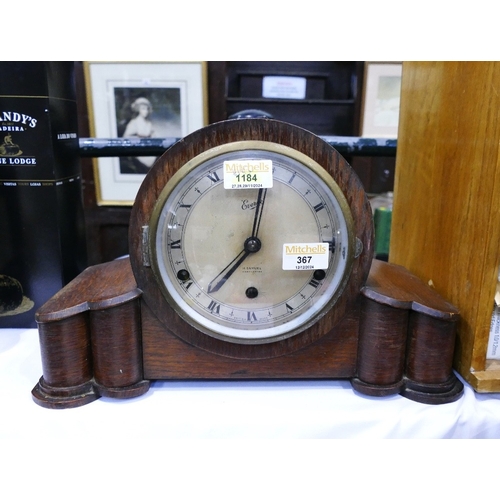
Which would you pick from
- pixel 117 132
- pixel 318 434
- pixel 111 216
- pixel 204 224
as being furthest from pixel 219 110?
pixel 318 434

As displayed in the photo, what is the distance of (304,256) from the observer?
2.47 feet

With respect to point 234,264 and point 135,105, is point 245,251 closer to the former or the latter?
point 234,264

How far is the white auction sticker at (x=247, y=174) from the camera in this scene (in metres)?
0.72

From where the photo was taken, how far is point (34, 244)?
0.99m

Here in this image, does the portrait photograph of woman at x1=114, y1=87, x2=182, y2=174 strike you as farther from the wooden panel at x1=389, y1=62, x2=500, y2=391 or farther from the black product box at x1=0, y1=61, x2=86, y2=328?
the wooden panel at x1=389, y1=62, x2=500, y2=391

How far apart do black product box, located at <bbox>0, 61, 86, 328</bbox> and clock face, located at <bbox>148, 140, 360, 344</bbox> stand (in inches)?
14.8

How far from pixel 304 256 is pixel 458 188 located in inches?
12.5

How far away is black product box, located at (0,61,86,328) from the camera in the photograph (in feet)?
3.00

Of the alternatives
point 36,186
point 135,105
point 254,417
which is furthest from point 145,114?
point 254,417

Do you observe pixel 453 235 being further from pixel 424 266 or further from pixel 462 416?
pixel 462 416

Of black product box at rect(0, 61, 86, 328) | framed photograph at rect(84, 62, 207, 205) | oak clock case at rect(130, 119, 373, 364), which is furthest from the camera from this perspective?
framed photograph at rect(84, 62, 207, 205)

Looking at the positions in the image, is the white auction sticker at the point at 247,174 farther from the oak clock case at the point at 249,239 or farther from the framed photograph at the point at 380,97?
the framed photograph at the point at 380,97

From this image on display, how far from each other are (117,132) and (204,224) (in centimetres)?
151

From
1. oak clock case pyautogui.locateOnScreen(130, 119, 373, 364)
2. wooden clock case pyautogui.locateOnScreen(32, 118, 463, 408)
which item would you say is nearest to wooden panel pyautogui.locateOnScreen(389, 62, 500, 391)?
wooden clock case pyautogui.locateOnScreen(32, 118, 463, 408)
